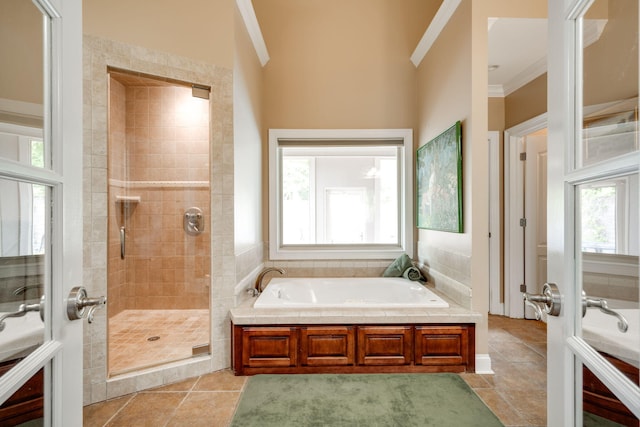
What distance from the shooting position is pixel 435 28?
279 cm

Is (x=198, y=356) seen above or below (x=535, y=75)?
below

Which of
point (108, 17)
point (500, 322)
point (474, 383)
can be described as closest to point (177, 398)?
point (474, 383)

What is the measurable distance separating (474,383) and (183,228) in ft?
7.80

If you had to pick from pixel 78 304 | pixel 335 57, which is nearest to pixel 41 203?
pixel 78 304

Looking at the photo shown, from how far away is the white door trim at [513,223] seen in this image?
3.45m

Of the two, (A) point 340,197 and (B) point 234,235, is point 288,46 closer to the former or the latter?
(A) point 340,197

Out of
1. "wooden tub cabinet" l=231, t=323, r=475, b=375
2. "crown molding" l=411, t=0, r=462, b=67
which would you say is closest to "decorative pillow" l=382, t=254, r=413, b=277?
"wooden tub cabinet" l=231, t=323, r=475, b=375

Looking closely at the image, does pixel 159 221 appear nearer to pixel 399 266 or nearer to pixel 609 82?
pixel 399 266

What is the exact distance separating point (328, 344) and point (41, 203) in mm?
2006

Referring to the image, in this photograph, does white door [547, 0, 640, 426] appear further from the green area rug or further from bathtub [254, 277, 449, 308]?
bathtub [254, 277, 449, 308]

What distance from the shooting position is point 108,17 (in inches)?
79.4

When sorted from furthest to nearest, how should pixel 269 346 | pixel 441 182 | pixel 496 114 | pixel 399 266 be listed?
1. pixel 496 114
2. pixel 399 266
3. pixel 441 182
4. pixel 269 346

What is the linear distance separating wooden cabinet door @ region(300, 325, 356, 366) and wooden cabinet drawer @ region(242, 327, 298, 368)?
72mm

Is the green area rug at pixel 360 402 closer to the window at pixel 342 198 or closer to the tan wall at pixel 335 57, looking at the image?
the window at pixel 342 198
